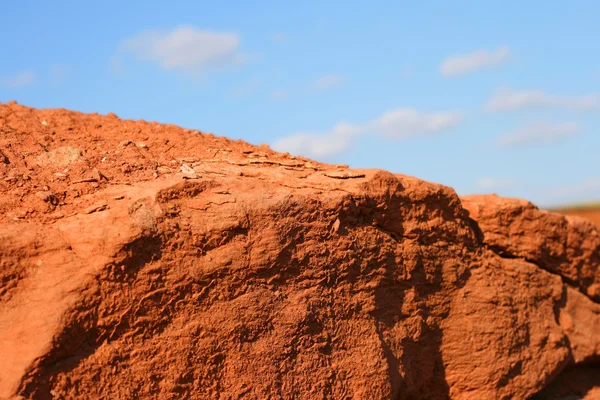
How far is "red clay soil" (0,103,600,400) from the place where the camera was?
11.0 ft

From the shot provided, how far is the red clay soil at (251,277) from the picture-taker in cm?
335

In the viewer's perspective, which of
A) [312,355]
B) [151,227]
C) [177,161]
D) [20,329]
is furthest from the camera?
[177,161]

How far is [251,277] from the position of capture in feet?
12.5

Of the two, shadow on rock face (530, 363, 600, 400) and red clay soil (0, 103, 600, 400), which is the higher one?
red clay soil (0, 103, 600, 400)

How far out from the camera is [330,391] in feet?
13.1

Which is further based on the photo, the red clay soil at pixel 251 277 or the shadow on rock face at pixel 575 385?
the shadow on rock face at pixel 575 385

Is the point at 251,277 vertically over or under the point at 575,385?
over

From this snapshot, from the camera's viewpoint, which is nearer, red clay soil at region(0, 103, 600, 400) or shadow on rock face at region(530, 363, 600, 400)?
red clay soil at region(0, 103, 600, 400)

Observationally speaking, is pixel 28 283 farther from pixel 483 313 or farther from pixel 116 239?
pixel 483 313

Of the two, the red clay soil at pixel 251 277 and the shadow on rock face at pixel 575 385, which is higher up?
the red clay soil at pixel 251 277

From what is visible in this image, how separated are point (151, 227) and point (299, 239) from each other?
3.10ft

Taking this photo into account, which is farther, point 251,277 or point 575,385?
point 575,385

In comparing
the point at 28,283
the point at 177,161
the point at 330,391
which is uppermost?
the point at 177,161

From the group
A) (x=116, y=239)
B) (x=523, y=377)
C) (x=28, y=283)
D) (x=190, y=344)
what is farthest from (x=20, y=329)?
(x=523, y=377)
